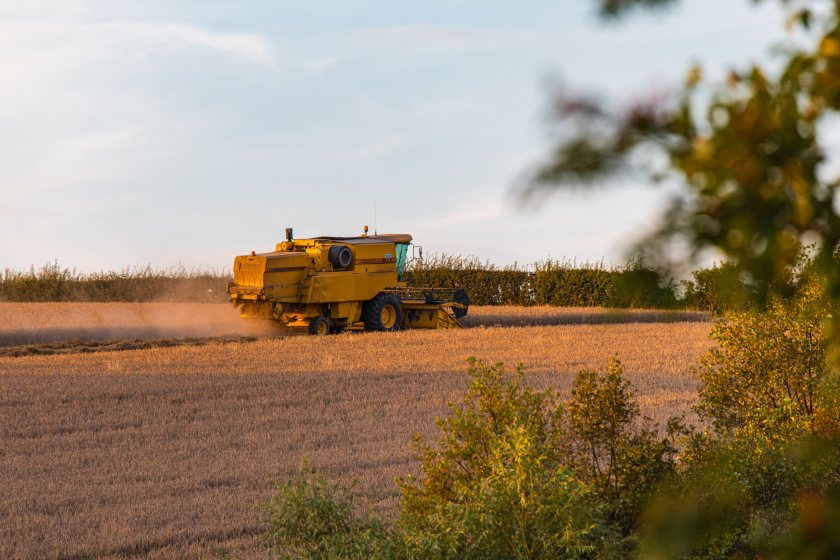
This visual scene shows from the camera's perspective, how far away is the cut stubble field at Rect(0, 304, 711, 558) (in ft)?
25.8

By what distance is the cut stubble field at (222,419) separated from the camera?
7867 millimetres

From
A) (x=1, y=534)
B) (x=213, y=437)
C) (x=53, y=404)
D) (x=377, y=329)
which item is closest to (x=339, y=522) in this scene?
(x=1, y=534)

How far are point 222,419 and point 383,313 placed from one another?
38.9ft

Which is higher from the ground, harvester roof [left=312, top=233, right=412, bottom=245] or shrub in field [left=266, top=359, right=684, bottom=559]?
harvester roof [left=312, top=233, right=412, bottom=245]

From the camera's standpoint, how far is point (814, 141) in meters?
1.44

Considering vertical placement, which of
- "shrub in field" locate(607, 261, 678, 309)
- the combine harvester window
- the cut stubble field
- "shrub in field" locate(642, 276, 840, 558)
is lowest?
the cut stubble field

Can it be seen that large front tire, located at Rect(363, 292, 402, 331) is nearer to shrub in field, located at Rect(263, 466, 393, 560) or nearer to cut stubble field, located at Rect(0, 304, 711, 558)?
cut stubble field, located at Rect(0, 304, 711, 558)

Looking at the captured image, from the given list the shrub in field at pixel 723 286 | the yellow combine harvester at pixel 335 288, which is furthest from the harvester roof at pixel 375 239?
the shrub in field at pixel 723 286

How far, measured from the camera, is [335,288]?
2266cm

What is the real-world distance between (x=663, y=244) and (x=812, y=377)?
7.52 m

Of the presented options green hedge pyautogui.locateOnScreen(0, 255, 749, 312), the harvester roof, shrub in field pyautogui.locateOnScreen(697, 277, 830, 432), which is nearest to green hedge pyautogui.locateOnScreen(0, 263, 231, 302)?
green hedge pyautogui.locateOnScreen(0, 255, 749, 312)

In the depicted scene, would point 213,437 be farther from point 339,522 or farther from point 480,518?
point 480,518

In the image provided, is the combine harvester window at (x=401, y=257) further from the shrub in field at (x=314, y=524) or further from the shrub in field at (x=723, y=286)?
the shrub in field at (x=723, y=286)

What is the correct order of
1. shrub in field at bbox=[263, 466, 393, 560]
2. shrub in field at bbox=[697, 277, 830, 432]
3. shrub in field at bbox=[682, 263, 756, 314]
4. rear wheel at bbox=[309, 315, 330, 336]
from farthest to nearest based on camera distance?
1. rear wheel at bbox=[309, 315, 330, 336]
2. shrub in field at bbox=[697, 277, 830, 432]
3. shrub in field at bbox=[263, 466, 393, 560]
4. shrub in field at bbox=[682, 263, 756, 314]
